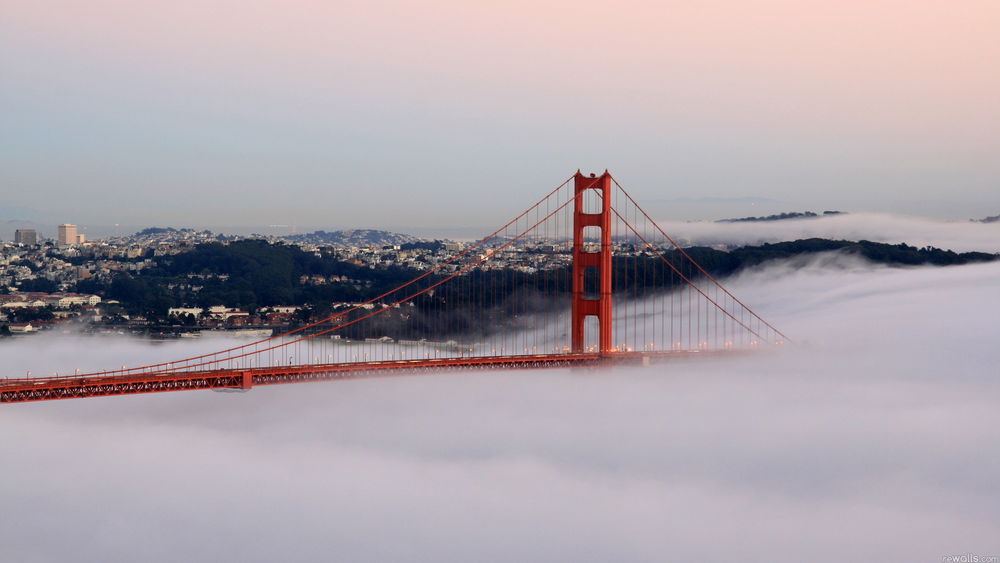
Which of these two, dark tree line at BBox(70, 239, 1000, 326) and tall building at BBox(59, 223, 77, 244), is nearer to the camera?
dark tree line at BBox(70, 239, 1000, 326)

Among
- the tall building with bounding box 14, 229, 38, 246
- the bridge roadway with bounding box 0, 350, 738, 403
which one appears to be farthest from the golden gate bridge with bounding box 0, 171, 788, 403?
the tall building with bounding box 14, 229, 38, 246

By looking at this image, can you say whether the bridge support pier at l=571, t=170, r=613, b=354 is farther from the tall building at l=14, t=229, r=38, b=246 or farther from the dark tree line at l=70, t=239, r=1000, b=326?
the tall building at l=14, t=229, r=38, b=246

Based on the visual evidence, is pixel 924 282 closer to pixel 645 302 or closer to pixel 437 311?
pixel 645 302

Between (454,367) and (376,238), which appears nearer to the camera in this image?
(454,367)

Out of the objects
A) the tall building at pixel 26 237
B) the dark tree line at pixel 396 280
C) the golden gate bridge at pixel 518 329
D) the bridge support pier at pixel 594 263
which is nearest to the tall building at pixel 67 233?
the tall building at pixel 26 237

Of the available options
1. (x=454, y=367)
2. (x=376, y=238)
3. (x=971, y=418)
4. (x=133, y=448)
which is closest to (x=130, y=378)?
(x=133, y=448)

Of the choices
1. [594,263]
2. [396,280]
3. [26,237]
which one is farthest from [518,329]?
[26,237]
